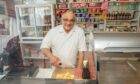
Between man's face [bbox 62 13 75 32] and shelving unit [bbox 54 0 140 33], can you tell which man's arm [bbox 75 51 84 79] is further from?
shelving unit [bbox 54 0 140 33]

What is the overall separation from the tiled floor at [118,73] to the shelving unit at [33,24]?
1475 millimetres

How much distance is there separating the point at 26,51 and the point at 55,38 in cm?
203

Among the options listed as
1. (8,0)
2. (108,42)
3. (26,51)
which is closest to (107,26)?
(108,42)

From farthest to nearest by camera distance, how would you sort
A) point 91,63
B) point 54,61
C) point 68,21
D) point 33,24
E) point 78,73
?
point 33,24 → point 68,21 → point 54,61 → point 91,63 → point 78,73

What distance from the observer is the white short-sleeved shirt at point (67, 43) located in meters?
2.03

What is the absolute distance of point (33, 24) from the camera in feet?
12.9

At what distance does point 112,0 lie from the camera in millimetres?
4133

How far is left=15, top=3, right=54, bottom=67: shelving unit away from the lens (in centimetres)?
384

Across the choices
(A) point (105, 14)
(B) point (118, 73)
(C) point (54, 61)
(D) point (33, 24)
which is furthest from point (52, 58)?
(A) point (105, 14)

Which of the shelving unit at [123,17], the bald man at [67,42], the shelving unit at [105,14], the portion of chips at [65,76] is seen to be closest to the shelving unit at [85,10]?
the shelving unit at [105,14]

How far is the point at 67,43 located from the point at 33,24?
209cm

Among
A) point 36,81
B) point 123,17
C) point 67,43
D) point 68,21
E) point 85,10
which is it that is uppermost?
point 85,10

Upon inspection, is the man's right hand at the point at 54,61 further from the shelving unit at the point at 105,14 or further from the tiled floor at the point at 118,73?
the shelving unit at the point at 105,14

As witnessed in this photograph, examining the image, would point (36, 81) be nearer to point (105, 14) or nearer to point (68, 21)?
point (68, 21)
